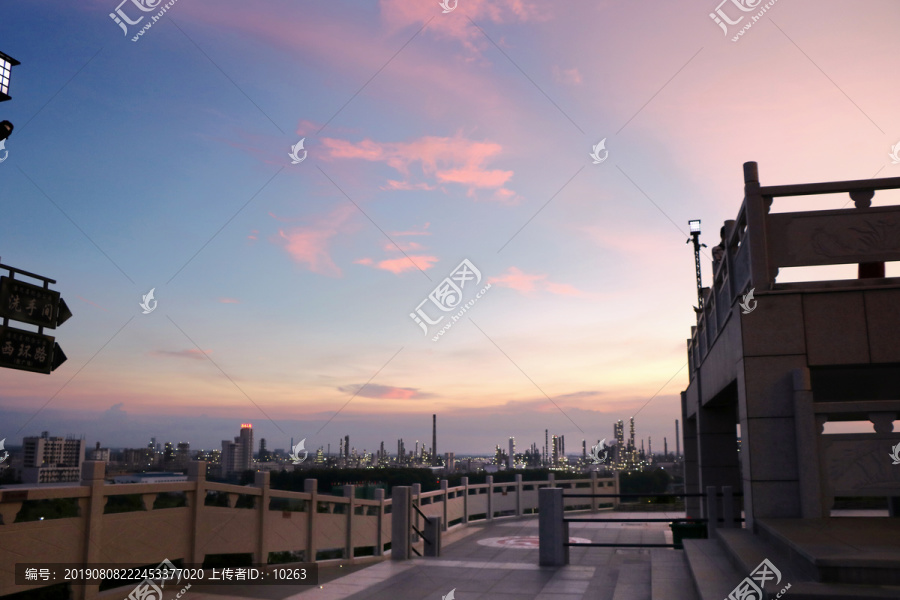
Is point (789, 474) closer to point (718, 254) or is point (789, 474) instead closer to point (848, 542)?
point (848, 542)

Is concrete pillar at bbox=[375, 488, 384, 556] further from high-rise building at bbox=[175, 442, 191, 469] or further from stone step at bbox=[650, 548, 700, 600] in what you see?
high-rise building at bbox=[175, 442, 191, 469]

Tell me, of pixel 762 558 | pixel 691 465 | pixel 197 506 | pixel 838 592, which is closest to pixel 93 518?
pixel 197 506

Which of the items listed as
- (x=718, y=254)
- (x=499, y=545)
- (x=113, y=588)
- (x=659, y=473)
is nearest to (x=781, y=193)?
(x=718, y=254)

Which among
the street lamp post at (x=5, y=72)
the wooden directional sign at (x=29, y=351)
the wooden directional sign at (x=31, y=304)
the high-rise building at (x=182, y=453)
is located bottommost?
the high-rise building at (x=182, y=453)

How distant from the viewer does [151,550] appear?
8328 millimetres

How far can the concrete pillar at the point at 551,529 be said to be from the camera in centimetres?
1078

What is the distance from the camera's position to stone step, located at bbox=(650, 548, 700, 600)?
6359 mm

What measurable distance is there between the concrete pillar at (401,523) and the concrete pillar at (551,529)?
8.71 feet

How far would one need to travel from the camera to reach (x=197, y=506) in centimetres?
906

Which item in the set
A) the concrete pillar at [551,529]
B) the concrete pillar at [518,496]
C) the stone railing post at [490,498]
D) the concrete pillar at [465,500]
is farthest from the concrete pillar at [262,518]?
the concrete pillar at [518,496]

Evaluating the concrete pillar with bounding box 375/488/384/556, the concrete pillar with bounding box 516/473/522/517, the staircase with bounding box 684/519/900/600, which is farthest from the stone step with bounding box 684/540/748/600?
the concrete pillar with bounding box 516/473/522/517

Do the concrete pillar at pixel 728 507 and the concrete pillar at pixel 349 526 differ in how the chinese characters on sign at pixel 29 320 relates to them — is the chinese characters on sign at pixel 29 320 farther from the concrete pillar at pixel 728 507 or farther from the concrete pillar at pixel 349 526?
the concrete pillar at pixel 728 507

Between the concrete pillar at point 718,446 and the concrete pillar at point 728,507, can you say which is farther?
the concrete pillar at point 718,446

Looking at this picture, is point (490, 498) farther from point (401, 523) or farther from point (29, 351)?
point (29, 351)
